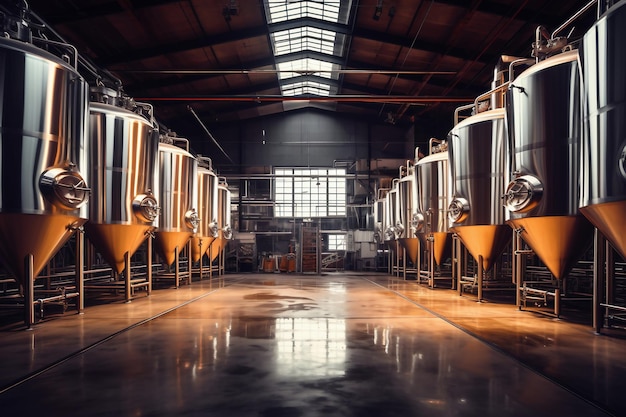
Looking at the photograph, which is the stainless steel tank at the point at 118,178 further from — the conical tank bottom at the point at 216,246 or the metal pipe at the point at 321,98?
the conical tank bottom at the point at 216,246

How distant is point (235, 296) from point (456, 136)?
5.09 m

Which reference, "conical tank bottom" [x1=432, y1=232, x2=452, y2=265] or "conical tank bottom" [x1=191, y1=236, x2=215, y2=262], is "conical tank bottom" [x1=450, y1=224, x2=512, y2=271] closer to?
"conical tank bottom" [x1=432, y1=232, x2=452, y2=265]

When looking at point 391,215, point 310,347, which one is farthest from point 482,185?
point 391,215

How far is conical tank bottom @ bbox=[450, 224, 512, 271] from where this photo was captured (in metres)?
7.30

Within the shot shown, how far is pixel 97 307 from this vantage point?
275 inches

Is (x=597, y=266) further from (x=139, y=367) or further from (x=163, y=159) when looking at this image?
(x=163, y=159)

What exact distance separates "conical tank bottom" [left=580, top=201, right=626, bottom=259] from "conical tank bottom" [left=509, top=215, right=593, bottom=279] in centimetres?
110

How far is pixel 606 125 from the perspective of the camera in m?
3.85

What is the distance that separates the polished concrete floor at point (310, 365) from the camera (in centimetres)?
263

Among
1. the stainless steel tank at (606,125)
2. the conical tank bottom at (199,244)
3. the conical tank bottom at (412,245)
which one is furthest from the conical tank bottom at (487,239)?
the conical tank bottom at (199,244)

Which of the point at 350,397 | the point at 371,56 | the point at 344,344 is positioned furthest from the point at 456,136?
the point at 371,56

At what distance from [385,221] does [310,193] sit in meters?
6.15

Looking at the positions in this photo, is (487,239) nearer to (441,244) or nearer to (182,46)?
(441,244)

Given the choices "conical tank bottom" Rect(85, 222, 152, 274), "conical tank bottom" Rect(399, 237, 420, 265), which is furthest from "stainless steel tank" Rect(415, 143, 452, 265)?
"conical tank bottom" Rect(85, 222, 152, 274)
